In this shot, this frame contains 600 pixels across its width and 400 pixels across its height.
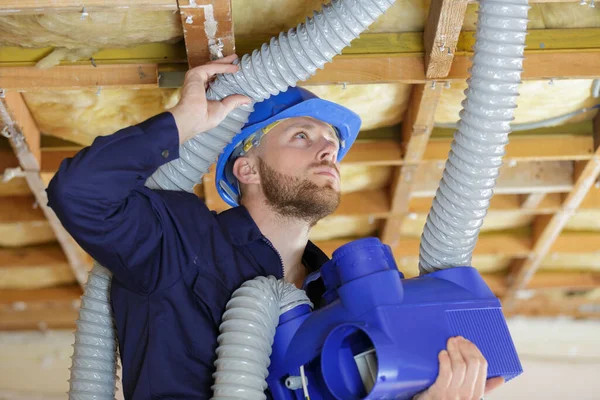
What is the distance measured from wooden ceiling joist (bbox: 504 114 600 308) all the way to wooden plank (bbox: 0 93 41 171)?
9.01 feet

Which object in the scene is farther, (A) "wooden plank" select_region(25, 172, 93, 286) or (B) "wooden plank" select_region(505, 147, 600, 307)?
(B) "wooden plank" select_region(505, 147, 600, 307)

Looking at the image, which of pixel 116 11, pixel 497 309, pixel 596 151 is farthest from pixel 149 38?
pixel 596 151

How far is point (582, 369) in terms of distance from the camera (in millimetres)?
5578

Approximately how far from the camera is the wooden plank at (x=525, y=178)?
4188 mm

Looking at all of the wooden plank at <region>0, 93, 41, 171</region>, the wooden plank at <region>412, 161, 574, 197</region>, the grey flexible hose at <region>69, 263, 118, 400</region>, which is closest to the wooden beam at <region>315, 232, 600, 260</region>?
the wooden plank at <region>412, 161, 574, 197</region>

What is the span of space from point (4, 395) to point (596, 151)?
429 cm

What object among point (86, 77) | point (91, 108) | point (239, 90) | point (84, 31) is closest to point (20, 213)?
point (91, 108)

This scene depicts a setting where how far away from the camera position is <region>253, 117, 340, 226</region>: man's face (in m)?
2.29

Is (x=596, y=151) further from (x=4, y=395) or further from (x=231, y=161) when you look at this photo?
(x=4, y=395)

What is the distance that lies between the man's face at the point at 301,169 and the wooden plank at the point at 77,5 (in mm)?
551

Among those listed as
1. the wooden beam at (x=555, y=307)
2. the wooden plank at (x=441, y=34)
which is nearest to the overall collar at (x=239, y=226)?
the wooden plank at (x=441, y=34)

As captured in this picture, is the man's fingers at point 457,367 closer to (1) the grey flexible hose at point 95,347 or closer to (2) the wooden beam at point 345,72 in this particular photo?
(1) the grey flexible hose at point 95,347

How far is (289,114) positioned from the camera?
7.96 ft

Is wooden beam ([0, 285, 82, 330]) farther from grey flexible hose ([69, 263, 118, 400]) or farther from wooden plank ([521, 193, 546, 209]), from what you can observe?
grey flexible hose ([69, 263, 118, 400])
